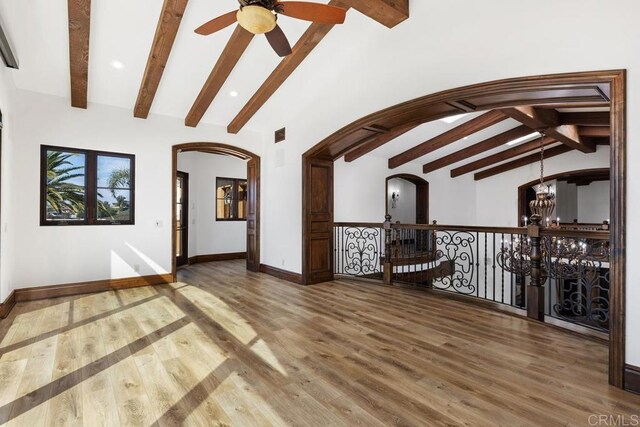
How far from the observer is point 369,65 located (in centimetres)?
457

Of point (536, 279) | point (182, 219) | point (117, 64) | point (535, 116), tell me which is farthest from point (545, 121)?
point (182, 219)

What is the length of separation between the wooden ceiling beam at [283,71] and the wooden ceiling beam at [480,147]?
530 cm

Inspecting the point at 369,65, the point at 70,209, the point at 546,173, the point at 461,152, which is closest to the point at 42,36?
the point at 70,209

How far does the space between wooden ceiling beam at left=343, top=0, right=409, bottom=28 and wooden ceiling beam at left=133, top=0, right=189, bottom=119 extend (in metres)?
1.79

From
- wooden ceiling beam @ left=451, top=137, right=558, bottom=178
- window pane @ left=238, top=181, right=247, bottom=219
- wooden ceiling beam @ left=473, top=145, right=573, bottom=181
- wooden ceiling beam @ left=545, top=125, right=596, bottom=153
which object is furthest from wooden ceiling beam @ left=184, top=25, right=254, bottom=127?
wooden ceiling beam @ left=473, top=145, right=573, bottom=181

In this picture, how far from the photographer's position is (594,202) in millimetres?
12688

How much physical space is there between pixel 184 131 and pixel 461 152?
6.85 m

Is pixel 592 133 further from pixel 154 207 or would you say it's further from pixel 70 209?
pixel 70 209

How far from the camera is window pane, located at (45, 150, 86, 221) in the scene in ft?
16.2

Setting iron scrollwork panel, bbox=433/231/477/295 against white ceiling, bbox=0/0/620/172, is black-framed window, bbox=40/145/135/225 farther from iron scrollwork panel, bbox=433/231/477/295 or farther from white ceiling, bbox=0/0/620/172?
iron scrollwork panel, bbox=433/231/477/295

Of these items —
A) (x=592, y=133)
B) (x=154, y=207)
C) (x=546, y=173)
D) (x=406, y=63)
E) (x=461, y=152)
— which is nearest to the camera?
(x=406, y=63)

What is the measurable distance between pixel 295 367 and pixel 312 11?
282cm

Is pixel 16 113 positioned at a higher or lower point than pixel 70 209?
higher

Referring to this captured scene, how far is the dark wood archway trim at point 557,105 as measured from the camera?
2377 mm
